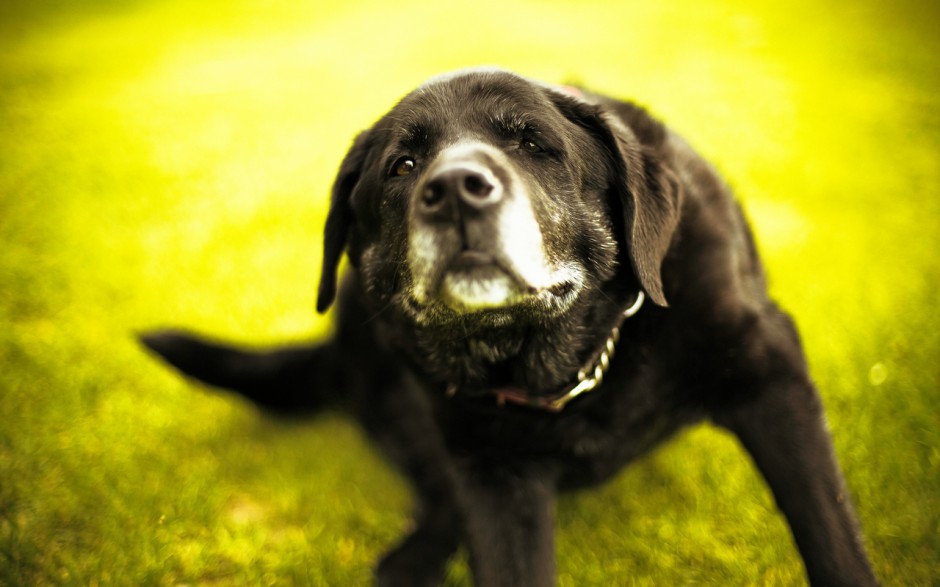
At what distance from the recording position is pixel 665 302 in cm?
181

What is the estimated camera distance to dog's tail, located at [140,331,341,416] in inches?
105

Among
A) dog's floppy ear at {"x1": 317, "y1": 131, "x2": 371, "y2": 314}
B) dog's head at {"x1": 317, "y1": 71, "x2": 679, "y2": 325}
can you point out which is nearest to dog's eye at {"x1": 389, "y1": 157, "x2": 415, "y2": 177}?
dog's head at {"x1": 317, "y1": 71, "x2": 679, "y2": 325}

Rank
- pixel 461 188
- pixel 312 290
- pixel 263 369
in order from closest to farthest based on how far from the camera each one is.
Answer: pixel 461 188 < pixel 263 369 < pixel 312 290

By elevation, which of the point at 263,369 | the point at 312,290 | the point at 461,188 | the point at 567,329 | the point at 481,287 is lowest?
the point at 312,290

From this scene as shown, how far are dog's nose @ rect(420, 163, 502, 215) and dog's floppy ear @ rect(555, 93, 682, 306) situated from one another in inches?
22.2

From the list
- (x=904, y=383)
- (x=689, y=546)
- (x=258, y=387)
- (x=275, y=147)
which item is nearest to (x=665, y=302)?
(x=689, y=546)

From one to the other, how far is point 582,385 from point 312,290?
7.94 feet

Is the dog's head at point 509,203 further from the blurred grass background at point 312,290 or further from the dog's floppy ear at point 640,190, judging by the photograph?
the blurred grass background at point 312,290

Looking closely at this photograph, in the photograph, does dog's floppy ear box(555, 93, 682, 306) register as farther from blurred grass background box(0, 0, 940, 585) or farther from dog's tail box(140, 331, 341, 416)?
dog's tail box(140, 331, 341, 416)

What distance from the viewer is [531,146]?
1877 mm

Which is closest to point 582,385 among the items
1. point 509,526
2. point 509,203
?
point 509,526

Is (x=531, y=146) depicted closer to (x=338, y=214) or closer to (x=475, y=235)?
(x=475, y=235)

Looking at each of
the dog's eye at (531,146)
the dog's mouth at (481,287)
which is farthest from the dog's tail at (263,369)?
the dog's eye at (531,146)

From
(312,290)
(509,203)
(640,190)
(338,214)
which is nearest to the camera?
(509,203)
